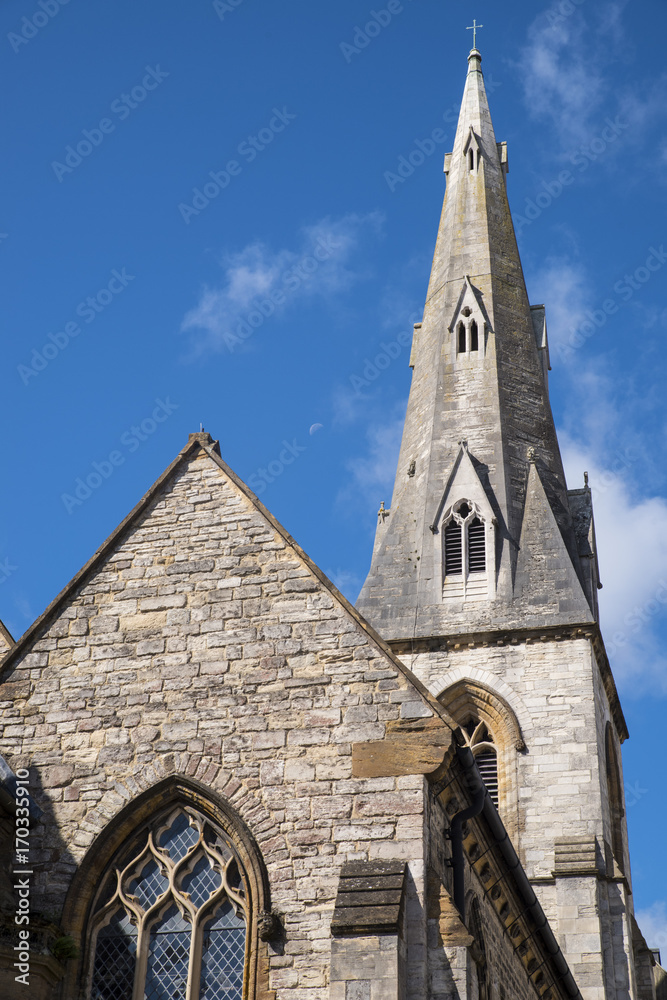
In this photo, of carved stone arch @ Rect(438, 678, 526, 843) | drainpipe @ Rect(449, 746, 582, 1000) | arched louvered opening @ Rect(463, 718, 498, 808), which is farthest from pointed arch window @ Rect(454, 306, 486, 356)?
drainpipe @ Rect(449, 746, 582, 1000)

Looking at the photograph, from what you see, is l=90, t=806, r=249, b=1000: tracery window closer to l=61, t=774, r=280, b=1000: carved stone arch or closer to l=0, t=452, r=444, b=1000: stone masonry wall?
l=61, t=774, r=280, b=1000: carved stone arch

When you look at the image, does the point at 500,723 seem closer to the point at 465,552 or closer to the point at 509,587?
the point at 509,587

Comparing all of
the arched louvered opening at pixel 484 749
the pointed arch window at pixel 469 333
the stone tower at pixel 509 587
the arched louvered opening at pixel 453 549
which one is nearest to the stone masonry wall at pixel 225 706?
the stone tower at pixel 509 587

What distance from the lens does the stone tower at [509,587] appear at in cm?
2370

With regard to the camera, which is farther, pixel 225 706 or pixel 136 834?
pixel 225 706

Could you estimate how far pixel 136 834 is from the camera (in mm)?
11508

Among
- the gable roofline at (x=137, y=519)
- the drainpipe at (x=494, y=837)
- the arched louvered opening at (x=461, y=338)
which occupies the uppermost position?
the arched louvered opening at (x=461, y=338)

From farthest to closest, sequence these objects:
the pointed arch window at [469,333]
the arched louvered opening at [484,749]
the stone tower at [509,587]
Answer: the pointed arch window at [469,333]
the arched louvered opening at [484,749]
the stone tower at [509,587]

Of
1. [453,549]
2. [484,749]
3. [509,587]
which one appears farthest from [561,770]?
[453,549]

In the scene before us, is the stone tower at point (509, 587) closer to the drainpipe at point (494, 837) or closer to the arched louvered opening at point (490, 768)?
the arched louvered opening at point (490, 768)

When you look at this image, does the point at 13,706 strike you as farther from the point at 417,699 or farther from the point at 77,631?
the point at 417,699

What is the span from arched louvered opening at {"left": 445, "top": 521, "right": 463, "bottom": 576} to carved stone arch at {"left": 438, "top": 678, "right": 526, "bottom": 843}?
3073mm

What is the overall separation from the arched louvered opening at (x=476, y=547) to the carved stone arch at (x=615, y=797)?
4.00 meters

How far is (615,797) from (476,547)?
561 centimetres
